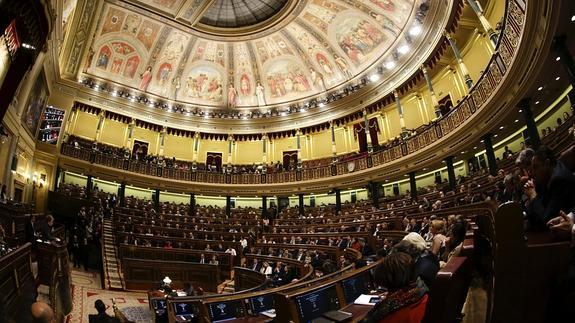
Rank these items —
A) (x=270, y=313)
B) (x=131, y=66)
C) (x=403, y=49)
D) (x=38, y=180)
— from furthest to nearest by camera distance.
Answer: (x=131, y=66) < (x=403, y=49) < (x=38, y=180) < (x=270, y=313)

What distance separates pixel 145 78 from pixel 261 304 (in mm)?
23389

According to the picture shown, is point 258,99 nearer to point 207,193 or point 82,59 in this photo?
point 207,193

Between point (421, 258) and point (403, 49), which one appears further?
point (403, 49)

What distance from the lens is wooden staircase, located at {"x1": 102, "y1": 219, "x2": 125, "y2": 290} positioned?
1004cm

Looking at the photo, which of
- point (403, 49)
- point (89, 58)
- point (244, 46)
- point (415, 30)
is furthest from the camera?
point (244, 46)

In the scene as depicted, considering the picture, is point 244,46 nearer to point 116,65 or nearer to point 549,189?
point 116,65

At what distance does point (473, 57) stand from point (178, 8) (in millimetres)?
18142

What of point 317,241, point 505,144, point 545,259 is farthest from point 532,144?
point 545,259

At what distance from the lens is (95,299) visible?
827cm

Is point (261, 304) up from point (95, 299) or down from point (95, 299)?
up

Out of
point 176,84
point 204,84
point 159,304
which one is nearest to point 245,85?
point 204,84

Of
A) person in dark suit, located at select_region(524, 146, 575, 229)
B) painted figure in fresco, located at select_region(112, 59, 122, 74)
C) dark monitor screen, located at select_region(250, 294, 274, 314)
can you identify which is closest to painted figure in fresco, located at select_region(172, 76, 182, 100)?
painted figure in fresco, located at select_region(112, 59, 122, 74)

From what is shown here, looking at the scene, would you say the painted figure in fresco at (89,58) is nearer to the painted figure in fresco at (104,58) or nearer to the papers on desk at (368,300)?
the painted figure in fresco at (104,58)

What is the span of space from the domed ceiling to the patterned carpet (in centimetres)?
1649
